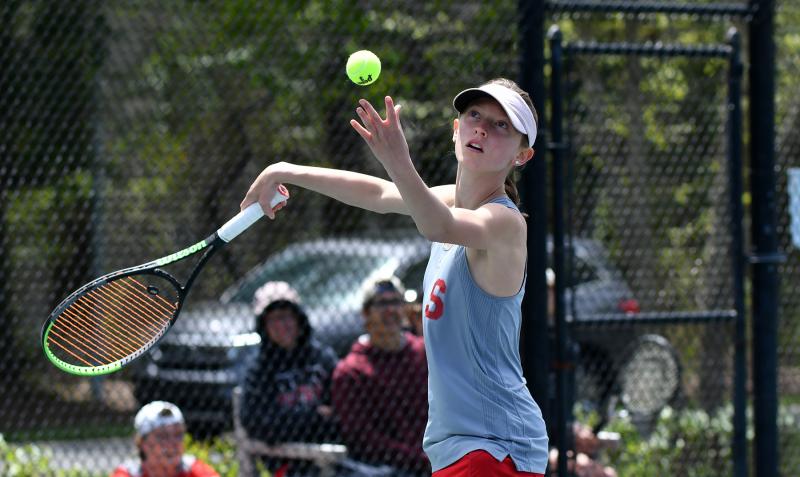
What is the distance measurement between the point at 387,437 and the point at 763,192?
6.69ft

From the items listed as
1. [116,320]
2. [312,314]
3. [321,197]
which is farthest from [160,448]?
[312,314]

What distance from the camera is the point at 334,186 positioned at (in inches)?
127

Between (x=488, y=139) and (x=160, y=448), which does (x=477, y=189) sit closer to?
(x=488, y=139)

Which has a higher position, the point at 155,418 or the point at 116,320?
the point at 116,320

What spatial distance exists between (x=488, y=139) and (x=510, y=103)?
0.11m

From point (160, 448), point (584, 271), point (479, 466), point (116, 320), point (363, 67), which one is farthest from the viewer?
point (584, 271)

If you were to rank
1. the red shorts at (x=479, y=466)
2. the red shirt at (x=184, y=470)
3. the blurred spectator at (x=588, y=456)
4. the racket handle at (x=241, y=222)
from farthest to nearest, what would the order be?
the blurred spectator at (x=588, y=456)
the red shirt at (x=184, y=470)
the racket handle at (x=241, y=222)
the red shorts at (x=479, y=466)

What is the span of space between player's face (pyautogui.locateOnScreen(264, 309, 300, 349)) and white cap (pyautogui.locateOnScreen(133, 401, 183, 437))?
0.70 metres

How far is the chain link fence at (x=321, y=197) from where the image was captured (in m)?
4.88

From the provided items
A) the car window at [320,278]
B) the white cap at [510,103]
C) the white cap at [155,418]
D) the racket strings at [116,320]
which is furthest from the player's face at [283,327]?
the white cap at [510,103]

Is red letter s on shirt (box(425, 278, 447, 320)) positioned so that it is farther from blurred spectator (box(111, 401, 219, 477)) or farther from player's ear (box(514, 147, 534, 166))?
blurred spectator (box(111, 401, 219, 477))

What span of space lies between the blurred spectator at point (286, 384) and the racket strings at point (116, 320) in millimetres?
1605

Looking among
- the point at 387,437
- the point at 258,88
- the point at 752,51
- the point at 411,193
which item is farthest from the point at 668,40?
the point at 411,193

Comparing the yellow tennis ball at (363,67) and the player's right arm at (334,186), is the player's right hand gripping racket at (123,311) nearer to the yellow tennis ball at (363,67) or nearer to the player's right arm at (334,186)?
the player's right arm at (334,186)
